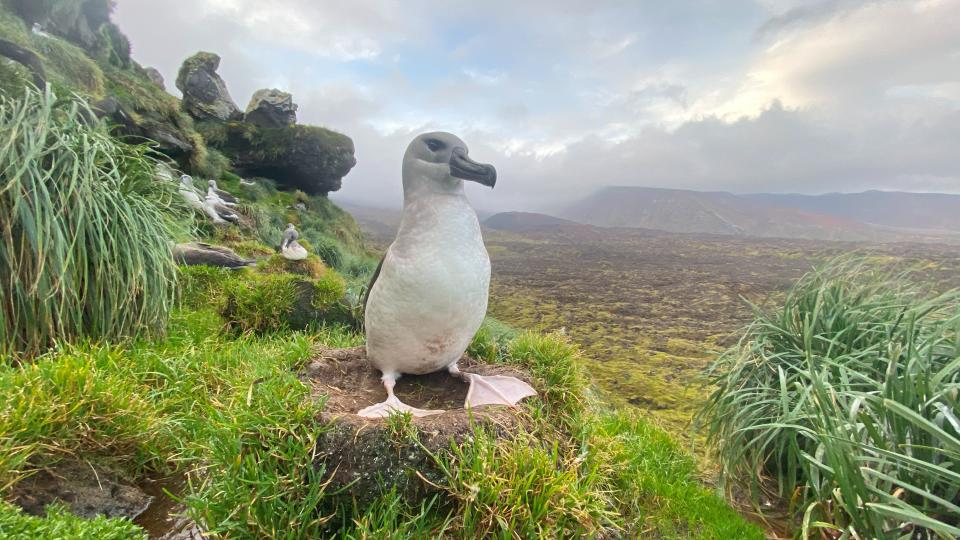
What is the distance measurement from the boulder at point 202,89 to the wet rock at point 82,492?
21693 millimetres

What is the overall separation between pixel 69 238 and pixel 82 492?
2042 millimetres

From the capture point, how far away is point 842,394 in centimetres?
211

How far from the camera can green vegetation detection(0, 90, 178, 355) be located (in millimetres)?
3236

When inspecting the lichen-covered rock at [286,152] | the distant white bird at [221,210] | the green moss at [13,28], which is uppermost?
the green moss at [13,28]

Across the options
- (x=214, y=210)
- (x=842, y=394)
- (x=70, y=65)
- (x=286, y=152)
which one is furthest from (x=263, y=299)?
(x=286, y=152)

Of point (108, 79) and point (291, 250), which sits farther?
point (108, 79)

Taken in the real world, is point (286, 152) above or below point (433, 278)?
above

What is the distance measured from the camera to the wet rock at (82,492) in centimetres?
224

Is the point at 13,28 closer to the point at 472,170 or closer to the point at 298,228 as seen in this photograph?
the point at 298,228

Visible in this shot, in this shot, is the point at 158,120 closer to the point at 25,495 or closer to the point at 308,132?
the point at 308,132

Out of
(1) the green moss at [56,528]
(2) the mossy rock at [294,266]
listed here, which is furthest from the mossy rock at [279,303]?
(1) the green moss at [56,528]

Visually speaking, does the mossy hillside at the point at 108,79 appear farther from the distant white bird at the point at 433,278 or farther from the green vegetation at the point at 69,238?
the distant white bird at the point at 433,278

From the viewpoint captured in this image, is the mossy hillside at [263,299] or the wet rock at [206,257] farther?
the wet rock at [206,257]

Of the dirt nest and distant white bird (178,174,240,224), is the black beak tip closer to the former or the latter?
the dirt nest
